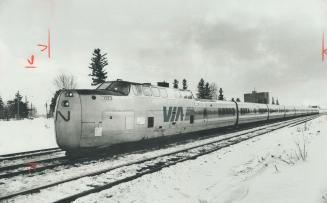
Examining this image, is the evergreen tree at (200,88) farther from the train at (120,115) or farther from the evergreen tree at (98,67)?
the train at (120,115)

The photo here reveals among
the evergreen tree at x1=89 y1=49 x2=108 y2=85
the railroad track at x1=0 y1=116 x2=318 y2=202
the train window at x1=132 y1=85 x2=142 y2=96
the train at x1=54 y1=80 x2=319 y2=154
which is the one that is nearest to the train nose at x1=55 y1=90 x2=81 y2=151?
the train at x1=54 y1=80 x2=319 y2=154

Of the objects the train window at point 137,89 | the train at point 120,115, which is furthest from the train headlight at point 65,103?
the train window at point 137,89

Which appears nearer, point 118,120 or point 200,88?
point 118,120

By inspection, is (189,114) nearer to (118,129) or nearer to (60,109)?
(118,129)

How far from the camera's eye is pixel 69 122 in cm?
793

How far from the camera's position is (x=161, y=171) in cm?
703

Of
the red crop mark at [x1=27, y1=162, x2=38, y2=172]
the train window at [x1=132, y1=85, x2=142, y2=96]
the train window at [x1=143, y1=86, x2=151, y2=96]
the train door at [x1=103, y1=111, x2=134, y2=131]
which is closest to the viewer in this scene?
the red crop mark at [x1=27, y1=162, x2=38, y2=172]

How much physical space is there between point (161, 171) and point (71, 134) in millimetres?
3024

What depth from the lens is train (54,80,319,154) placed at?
798 centimetres

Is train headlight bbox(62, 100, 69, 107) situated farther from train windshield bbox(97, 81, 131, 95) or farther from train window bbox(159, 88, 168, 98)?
train window bbox(159, 88, 168, 98)

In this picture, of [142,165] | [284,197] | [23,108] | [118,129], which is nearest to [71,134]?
[118,129]

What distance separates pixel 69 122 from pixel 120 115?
1.75 meters

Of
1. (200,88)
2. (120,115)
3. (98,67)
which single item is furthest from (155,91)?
(200,88)

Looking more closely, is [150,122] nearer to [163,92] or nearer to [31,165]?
[163,92]
